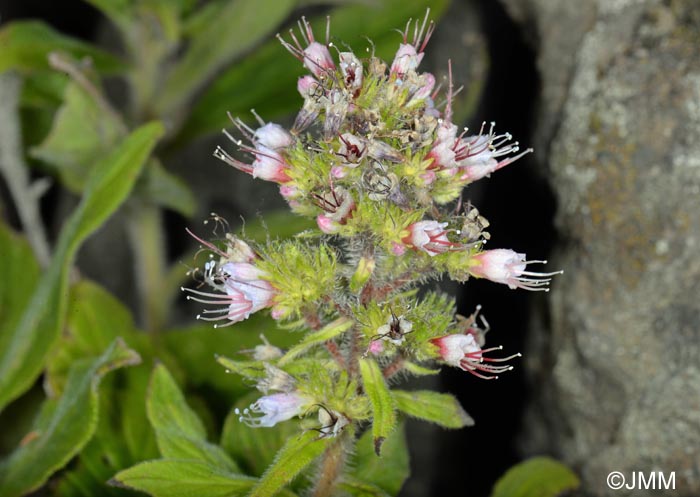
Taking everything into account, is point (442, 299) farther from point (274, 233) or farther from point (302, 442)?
point (274, 233)

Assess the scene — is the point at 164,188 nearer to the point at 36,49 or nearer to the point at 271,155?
the point at 36,49

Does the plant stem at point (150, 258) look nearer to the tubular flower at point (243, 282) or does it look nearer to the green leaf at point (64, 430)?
the green leaf at point (64, 430)

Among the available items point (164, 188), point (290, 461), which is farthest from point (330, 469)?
point (164, 188)

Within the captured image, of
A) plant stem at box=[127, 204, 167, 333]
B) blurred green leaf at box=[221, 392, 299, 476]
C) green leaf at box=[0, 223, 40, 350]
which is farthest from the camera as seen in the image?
plant stem at box=[127, 204, 167, 333]

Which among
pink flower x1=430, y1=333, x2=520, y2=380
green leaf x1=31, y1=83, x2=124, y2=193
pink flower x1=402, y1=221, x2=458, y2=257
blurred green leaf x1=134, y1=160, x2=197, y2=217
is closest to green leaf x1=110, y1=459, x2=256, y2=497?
pink flower x1=430, y1=333, x2=520, y2=380

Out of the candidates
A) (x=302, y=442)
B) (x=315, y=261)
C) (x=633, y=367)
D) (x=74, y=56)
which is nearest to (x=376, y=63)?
(x=315, y=261)

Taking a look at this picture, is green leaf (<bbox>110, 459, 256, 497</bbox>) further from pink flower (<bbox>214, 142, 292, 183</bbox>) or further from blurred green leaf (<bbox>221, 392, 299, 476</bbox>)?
pink flower (<bbox>214, 142, 292, 183</bbox>)
